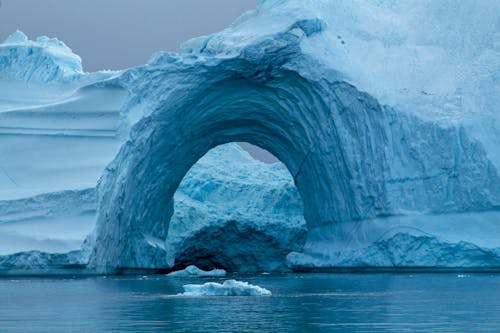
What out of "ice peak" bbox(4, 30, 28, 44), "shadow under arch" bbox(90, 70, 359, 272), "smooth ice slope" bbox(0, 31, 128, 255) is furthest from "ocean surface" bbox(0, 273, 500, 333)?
"ice peak" bbox(4, 30, 28, 44)

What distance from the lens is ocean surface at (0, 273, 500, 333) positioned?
6895mm

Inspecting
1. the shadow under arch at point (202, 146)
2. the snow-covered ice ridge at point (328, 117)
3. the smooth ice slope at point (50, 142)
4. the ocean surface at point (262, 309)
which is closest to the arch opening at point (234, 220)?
the shadow under arch at point (202, 146)

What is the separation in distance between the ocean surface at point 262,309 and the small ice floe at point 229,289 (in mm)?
162

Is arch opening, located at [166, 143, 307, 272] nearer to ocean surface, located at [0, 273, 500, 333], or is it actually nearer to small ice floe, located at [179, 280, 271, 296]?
ocean surface, located at [0, 273, 500, 333]

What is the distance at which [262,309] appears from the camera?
8.52 m

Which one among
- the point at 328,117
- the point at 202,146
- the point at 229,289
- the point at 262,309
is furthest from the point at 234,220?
the point at 262,309

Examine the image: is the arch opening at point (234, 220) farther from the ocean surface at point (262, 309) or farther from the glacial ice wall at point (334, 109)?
the ocean surface at point (262, 309)

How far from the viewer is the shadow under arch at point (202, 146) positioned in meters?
17.0

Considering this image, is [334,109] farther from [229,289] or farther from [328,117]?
[229,289]

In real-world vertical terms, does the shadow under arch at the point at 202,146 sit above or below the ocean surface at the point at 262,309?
above

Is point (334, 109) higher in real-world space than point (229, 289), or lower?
higher

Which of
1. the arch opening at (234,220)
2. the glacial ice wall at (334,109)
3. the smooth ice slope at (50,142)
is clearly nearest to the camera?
the smooth ice slope at (50,142)

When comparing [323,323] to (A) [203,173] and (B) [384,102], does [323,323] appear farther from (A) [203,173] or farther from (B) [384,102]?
(A) [203,173]

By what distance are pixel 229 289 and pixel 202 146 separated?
11552 mm
